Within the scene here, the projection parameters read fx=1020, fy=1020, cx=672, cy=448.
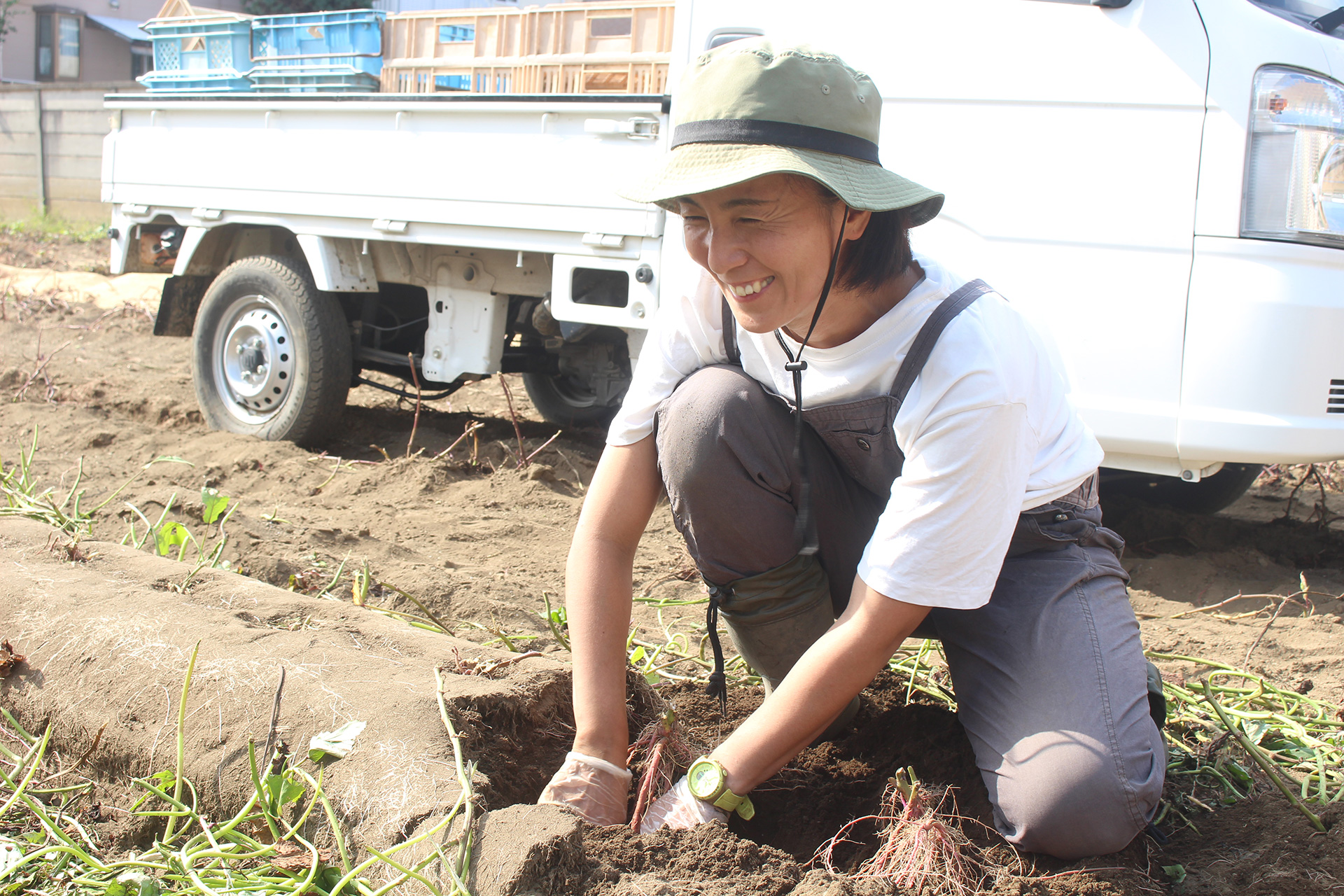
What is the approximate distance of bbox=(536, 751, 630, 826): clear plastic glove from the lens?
1654 mm

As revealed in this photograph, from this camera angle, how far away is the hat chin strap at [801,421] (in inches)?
63.2

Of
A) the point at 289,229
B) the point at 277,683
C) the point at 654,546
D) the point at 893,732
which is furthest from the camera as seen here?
the point at 289,229

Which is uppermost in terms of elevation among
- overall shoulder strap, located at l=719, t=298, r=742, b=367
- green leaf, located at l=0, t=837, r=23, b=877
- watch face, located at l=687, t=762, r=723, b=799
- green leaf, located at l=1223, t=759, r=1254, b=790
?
overall shoulder strap, located at l=719, t=298, r=742, b=367

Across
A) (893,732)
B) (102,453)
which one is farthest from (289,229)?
(893,732)

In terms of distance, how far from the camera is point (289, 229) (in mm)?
4598

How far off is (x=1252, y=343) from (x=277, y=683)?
2585mm

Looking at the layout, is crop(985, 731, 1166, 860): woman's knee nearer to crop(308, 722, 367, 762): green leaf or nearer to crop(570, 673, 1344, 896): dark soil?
crop(570, 673, 1344, 896): dark soil

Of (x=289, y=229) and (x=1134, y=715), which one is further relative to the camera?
(x=289, y=229)

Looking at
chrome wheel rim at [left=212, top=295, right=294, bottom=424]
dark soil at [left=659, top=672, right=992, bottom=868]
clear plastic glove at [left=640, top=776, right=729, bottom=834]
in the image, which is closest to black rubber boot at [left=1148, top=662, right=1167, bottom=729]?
dark soil at [left=659, top=672, right=992, bottom=868]

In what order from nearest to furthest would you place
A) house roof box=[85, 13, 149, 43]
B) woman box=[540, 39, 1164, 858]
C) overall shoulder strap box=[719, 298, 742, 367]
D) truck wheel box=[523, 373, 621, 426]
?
1. woman box=[540, 39, 1164, 858]
2. overall shoulder strap box=[719, 298, 742, 367]
3. truck wheel box=[523, 373, 621, 426]
4. house roof box=[85, 13, 149, 43]

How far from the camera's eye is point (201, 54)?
5.29 m

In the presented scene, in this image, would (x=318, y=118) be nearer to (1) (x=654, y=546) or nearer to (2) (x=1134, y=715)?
(1) (x=654, y=546)

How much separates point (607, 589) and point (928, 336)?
71cm

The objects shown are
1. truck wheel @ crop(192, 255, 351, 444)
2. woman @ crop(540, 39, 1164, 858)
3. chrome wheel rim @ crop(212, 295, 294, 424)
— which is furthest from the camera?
chrome wheel rim @ crop(212, 295, 294, 424)
